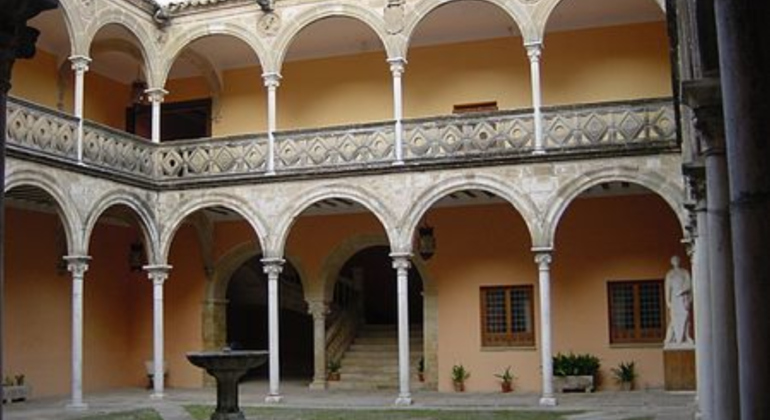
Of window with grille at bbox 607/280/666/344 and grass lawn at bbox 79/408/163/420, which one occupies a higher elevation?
window with grille at bbox 607/280/666/344

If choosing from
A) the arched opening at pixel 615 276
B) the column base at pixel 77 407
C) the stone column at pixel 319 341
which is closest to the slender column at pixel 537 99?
the arched opening at pixel 615 276

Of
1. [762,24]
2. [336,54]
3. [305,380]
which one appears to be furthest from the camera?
[305,380]

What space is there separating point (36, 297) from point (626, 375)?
11.0 meters

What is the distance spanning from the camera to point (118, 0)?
1792cm

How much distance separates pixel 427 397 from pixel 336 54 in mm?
7280

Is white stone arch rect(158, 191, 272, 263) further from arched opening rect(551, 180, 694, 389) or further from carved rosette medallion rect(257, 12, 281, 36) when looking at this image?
arched opening rect(551, 180, 694, 389)

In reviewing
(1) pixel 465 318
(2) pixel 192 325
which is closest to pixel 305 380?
(2) pixel 192 325

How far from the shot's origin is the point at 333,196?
57.8ft

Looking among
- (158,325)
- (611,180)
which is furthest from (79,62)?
(611,180)

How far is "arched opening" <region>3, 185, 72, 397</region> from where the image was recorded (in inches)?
712

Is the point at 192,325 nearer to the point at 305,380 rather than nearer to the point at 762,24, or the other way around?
the point at 305,380

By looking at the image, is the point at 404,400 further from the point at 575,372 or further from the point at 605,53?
the point at 605,53

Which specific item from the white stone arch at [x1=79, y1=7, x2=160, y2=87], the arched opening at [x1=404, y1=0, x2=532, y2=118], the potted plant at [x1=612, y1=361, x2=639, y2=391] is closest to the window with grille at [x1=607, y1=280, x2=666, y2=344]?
the potted plant at [x1=612, y1=361, x2=639, y2=391]

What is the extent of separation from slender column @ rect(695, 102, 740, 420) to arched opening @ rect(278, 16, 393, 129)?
45.1 ft
